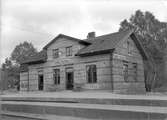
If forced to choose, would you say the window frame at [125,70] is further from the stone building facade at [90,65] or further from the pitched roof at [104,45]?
the pitched roof at [104,45]

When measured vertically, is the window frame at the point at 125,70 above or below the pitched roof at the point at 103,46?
below

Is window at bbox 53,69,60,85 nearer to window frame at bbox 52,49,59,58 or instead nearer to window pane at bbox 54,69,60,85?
window pane at bbox 54,69,60,85

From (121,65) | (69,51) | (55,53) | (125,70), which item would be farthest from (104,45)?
(55,53)

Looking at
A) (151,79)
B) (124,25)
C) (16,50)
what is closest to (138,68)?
(151,79)

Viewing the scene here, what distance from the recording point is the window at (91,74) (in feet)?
64.5

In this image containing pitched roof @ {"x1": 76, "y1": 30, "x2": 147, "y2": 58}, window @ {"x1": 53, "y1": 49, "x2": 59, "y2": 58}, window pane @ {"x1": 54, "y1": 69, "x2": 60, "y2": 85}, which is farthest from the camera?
window @ {"x1": 53, "y1": 49, "x2": 59, "y2": 58}

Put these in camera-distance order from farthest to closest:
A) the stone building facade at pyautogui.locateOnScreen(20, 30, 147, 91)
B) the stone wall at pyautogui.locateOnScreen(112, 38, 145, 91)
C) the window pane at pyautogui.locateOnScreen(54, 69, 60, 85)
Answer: the window pane at pyautogui.locateOnScreen(54, 69, 60, 85) → the stone wall at pyautogui.locateOnScreen(112, 38, 145, 91) → the stone building facade at pyautogui.locateOnScreen(20, 30, 147, 91)

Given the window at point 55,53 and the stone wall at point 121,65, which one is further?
the window at point 55,53

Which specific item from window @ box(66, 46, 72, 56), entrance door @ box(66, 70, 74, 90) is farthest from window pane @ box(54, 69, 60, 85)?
window @ box(66, 46, 72, 56)

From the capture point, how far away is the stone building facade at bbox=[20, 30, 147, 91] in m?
19.0

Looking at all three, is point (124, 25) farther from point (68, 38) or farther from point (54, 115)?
point (54, 115)

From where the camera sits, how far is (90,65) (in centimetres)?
2000

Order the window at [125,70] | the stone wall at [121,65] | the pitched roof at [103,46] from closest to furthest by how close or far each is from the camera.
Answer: the pitched roof at [103,46]
the stone wall at [121,65]
the window at [125,70]

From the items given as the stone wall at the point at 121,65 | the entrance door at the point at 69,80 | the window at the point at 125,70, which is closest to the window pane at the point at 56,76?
the entrance door at the point at 69,80
